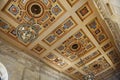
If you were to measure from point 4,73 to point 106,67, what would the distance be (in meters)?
7.44

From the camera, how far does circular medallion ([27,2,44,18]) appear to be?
21.4 feet

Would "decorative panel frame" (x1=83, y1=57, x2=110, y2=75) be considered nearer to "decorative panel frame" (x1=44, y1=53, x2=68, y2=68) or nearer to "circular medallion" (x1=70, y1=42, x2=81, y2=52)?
"decorative panel frame" (x1=44, y1=53, x2=68, y2=68)

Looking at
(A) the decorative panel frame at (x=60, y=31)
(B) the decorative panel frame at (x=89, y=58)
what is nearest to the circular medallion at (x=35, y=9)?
(A) the decorative panel frame at (x=60, y=31)

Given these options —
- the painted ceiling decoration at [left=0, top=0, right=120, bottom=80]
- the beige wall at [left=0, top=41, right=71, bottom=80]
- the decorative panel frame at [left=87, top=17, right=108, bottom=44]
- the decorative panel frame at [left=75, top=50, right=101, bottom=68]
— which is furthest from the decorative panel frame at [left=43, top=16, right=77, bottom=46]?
the decorative panel frame at [left=75, top=50, right=101, bottom=68]

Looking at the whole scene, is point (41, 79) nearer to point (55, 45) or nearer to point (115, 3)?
point (55, 45)

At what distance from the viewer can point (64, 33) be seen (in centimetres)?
778

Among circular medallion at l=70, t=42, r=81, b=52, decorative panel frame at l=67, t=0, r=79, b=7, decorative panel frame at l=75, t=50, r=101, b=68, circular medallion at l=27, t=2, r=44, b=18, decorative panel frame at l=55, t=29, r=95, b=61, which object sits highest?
circular medallion at l=27, t=2, r=44, b=18

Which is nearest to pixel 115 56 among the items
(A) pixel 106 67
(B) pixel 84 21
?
(A) pixel 106 67

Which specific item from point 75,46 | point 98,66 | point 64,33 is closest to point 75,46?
point 75,46

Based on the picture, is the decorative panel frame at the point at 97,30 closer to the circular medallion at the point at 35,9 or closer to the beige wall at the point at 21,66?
the circular medallion at the point at 35,9

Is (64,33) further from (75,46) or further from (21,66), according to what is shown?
(21,66)

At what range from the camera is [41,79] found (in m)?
9.06

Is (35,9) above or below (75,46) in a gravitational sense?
above

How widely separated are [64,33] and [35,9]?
206 cm
